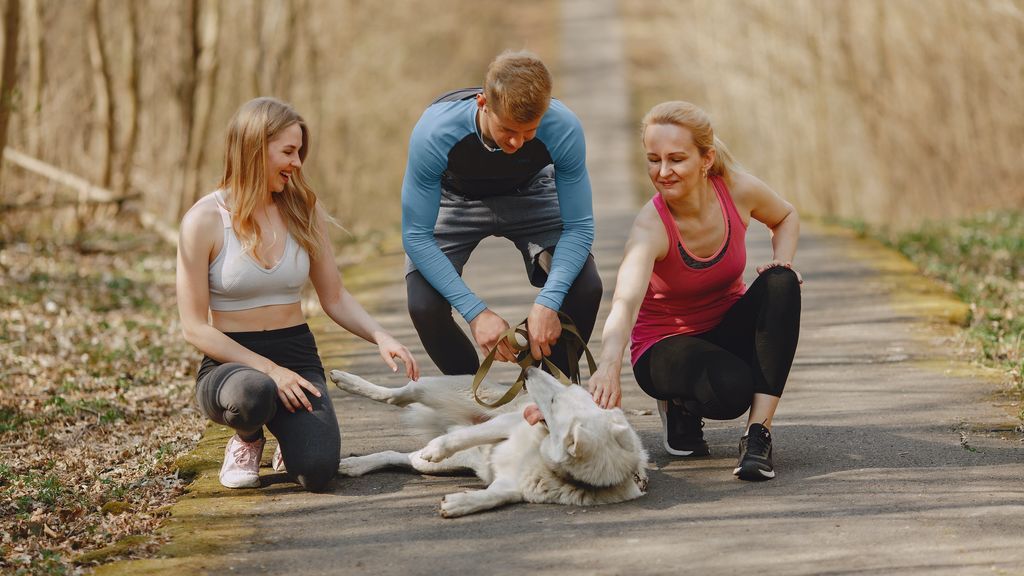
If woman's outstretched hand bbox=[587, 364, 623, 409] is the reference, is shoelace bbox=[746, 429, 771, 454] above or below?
below

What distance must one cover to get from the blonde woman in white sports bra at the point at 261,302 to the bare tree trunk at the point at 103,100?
9366mm

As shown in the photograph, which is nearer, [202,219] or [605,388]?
[605,388]

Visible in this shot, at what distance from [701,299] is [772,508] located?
1.16 meters

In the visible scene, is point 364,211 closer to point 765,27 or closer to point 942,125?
point 765,27

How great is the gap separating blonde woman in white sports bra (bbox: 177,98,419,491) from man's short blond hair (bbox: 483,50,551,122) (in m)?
0.96

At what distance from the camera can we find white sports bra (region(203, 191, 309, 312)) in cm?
480

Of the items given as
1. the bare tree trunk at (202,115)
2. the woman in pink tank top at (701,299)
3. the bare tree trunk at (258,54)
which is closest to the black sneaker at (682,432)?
the woman in pink tank top at (701,299)

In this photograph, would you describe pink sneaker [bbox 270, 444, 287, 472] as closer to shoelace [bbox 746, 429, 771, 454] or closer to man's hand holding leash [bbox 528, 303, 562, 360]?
man's hand holding leash [bbox 528, 303, 562, 360]

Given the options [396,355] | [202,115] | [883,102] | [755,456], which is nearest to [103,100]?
[202,115]

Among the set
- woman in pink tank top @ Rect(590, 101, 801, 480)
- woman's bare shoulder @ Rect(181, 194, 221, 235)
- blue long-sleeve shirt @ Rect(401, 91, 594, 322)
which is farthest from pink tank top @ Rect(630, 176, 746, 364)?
woman's bare shoulder @ Rect(181, 194, 221, 235)

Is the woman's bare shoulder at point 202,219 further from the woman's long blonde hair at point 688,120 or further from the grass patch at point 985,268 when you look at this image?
the grass patch at point 985,268

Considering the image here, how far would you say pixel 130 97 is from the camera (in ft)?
46.8

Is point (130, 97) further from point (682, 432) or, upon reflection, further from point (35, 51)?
point (682, 432)

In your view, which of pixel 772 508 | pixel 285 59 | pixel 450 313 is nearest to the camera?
pixel 772 508
